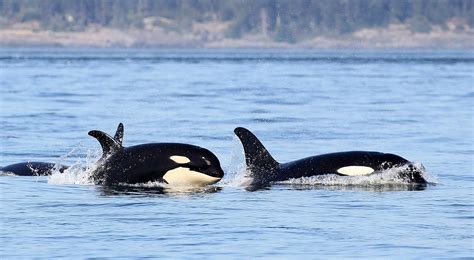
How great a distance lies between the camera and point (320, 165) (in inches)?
635

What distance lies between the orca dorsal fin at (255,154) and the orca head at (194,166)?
0.63m

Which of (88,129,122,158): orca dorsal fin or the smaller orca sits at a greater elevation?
(88,129,122,158): orca dorsal fin

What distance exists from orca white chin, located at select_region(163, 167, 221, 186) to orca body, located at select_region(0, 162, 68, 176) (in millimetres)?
2231

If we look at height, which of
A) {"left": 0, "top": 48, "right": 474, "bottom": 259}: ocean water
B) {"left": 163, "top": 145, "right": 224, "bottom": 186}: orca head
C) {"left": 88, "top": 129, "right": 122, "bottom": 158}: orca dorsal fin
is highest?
{"left": 88, "top": 129, "right": 122, "bottom": 158}: orca dorsal fin

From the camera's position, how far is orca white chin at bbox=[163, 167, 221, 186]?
15703 mm

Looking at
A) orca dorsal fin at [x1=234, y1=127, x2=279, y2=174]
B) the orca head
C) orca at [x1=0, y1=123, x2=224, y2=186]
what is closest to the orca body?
orca at [x1=0, y1=123, x2=224, y2=186]

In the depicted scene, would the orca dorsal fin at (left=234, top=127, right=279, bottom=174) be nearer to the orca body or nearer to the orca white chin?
the orca white chin

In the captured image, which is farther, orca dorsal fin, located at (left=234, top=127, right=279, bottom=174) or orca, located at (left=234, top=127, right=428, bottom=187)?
orca dorsal fin, located at (left=234, top=127, right=279, bottom=174)

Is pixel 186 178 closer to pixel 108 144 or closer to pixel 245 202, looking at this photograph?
pixel 108 144

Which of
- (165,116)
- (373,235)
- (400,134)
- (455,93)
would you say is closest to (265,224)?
(373,235)

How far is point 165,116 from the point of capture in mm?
31094

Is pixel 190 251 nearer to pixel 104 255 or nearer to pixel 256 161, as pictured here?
pixel 104 255

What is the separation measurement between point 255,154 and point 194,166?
3.18 ft

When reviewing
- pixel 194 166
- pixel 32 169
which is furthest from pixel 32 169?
pixel 194 166
